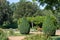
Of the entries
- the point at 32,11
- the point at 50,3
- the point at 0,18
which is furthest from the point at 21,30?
the point at 32,11

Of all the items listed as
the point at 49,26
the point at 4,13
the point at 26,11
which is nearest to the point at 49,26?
the point at 49,26

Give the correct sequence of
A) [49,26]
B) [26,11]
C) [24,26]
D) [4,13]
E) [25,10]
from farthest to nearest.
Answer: [25,10] → [26,11] → [4,13] → [24,26] → [49,26]

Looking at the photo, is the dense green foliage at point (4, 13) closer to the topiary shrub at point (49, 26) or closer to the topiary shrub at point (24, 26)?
the topiary shrub at point (24, 26)

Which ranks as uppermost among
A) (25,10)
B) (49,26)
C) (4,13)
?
(25,10)

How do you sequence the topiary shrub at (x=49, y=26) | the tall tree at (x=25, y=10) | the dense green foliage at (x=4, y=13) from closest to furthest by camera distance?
the topiary shrub at (x=49, y=26)
the dense green foliage at (x=4, y=13)
the tall tree at (x=25, y=10)

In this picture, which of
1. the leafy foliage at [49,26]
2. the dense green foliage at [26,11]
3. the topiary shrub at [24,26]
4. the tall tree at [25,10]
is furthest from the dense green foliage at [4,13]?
the leafy foliage at [49,26]

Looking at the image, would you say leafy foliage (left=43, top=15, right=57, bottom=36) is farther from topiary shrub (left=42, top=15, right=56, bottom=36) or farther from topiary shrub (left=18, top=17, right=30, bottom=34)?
topiary shrub (left=18, top=17, right=30, bottom=34)

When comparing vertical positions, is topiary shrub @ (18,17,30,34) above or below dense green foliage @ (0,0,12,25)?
below

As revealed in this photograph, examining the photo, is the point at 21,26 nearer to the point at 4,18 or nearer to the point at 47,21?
the point at 47,21

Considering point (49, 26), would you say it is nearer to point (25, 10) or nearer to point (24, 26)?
point (24, 26)

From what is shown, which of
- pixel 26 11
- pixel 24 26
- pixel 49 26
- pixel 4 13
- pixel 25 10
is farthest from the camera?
pixel 25 10

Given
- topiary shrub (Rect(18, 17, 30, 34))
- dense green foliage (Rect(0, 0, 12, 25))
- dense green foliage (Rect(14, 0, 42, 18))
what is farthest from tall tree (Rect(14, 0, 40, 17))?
topiary shrub (Rect(18, 17, 30, 34))

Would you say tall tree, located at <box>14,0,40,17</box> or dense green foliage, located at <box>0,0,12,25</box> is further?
tall tree, located at <box>14,0,40,17</box>

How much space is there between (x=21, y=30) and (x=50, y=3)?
19.6m
